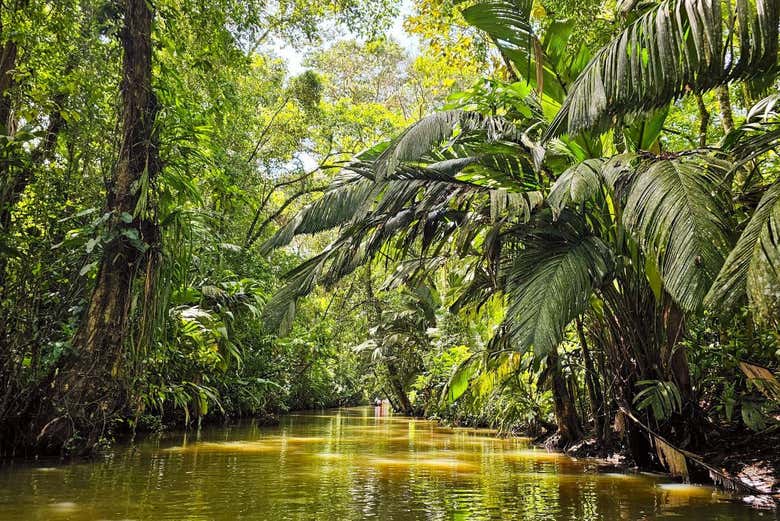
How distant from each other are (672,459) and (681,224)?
2113 millimetres

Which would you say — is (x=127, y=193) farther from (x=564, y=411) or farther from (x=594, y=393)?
→ (x=564, y=411)

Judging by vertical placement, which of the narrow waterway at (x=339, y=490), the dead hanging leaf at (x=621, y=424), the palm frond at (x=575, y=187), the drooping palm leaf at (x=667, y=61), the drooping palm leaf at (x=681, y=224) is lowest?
the narrow waterway at (x=339, y=490)

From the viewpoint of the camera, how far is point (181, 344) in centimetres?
740

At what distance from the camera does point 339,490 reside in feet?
12.3

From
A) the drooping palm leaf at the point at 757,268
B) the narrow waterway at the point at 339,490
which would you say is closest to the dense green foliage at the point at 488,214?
the drooping palm leaf at the point at 757,268

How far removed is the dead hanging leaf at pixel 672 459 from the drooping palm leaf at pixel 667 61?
2.46m

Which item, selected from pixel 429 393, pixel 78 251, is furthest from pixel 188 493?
pixel 429 393

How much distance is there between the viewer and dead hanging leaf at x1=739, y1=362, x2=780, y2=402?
3.55m

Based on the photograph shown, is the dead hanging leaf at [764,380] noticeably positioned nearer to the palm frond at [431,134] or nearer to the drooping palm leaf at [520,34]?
the palm frond at [431,134]

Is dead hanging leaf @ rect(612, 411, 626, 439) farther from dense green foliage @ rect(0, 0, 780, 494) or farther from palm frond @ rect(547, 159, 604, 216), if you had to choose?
palm frond @ rect(547, 159, 604, 216)

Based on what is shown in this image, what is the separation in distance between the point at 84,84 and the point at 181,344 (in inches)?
131

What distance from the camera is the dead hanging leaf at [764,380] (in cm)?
355

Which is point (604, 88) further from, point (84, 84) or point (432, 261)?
point (84, 84)

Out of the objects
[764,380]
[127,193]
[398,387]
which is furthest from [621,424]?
[398,387]
